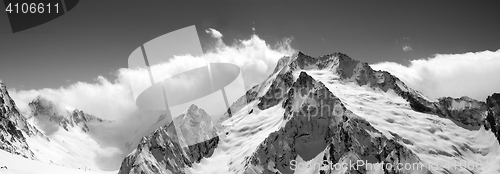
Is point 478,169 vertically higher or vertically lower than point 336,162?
lower

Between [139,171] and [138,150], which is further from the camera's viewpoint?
[138,150]

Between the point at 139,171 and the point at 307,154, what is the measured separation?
98.3 meters

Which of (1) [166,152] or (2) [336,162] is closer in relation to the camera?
(2) [336,162]

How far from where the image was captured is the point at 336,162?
17512 cm

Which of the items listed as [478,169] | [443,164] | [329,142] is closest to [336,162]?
[329,142]

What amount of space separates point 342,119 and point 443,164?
2368 inches

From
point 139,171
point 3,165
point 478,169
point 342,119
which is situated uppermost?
point 342,119

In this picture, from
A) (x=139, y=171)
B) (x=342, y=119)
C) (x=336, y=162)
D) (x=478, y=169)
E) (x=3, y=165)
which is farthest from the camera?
(x=342, y=119)

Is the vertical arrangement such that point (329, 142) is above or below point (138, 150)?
below

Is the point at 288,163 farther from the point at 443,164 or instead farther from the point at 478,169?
the point at 478,169

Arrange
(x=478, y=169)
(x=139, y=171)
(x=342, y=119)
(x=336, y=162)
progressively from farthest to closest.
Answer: (x=342, y=119) → (x=478, y=169) → (x=336, y=162) → (x=139, y=171)

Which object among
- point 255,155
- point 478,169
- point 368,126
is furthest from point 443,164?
point 255,155

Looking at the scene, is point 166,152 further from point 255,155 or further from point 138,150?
point 255,155

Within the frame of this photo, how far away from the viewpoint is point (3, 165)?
5859cm
